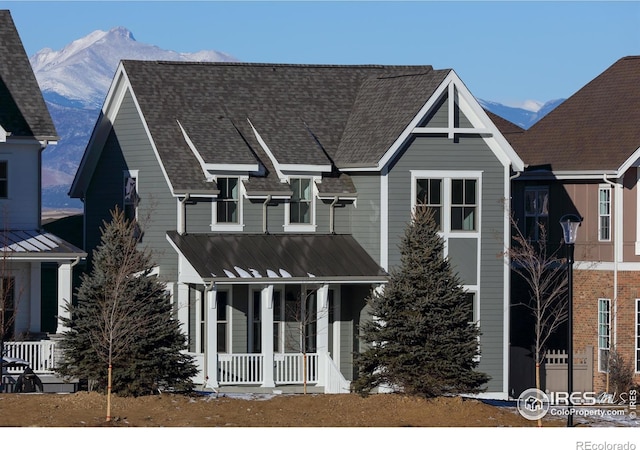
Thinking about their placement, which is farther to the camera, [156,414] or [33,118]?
[33,118]

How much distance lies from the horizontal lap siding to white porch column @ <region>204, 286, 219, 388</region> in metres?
5.06

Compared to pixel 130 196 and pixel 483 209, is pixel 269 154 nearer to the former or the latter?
pixel 130 196

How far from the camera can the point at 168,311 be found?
36906 mm

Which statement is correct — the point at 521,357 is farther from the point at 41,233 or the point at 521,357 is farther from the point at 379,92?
the point at 41,233

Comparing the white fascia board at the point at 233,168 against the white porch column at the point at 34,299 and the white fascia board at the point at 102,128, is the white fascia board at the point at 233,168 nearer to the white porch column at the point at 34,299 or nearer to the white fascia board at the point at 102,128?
the white fascia board at the point at 102,128

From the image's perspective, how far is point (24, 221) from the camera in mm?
44094

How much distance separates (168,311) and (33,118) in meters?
9.87

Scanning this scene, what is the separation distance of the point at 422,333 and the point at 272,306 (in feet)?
18.0

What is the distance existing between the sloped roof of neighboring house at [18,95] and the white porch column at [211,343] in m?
6.76

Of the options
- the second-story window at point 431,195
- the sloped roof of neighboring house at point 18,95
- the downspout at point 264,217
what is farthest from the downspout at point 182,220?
the second-story window at point 431,195

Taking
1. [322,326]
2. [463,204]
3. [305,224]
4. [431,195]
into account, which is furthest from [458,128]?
[322,326]

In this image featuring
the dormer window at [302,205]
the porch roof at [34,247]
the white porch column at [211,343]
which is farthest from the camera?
the dormer window at [302,205]

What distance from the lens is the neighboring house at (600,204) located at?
45.7 meters

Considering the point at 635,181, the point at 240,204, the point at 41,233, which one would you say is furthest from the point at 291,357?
the point at 635,181
